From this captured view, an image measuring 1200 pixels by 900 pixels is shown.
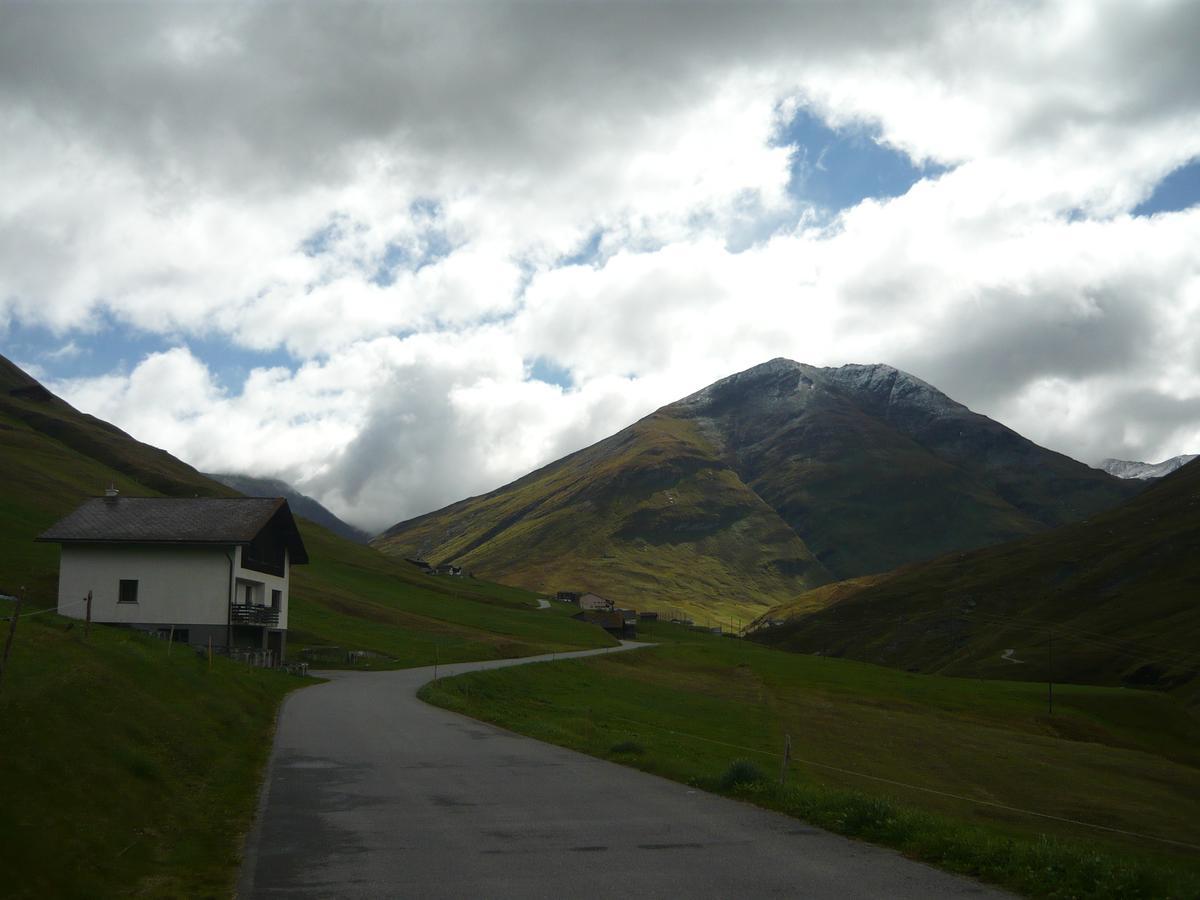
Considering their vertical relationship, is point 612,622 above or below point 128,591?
below

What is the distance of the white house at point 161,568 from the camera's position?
57844mm

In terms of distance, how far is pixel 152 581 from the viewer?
58344 mm

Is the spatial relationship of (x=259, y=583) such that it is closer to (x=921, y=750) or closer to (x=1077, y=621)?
(x=921, y=750)

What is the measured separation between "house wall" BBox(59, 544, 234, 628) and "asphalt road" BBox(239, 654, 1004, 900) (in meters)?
36.6

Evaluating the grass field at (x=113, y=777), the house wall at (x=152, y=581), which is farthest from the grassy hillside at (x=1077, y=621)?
the grass field at (x=113, y=777)

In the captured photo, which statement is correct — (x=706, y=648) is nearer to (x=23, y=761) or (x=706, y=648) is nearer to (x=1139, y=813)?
(x=1139, y=813)

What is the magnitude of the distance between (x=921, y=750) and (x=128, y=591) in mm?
47660

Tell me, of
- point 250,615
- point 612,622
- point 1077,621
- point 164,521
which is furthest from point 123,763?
point 612,622

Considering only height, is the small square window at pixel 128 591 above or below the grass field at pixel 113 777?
above

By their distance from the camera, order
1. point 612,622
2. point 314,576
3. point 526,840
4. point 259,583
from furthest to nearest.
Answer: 1. point 612,622
2. point 314,576
3. point 259,583
4. point 526,840

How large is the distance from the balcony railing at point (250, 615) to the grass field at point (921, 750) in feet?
49.9

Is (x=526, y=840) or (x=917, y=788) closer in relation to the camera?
(x=526, y=840)

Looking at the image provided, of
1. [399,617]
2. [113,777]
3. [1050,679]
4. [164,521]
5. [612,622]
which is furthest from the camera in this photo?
[612,622]

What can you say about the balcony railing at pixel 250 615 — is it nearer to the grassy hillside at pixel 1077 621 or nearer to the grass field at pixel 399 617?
the grass field at pixel 399 617
